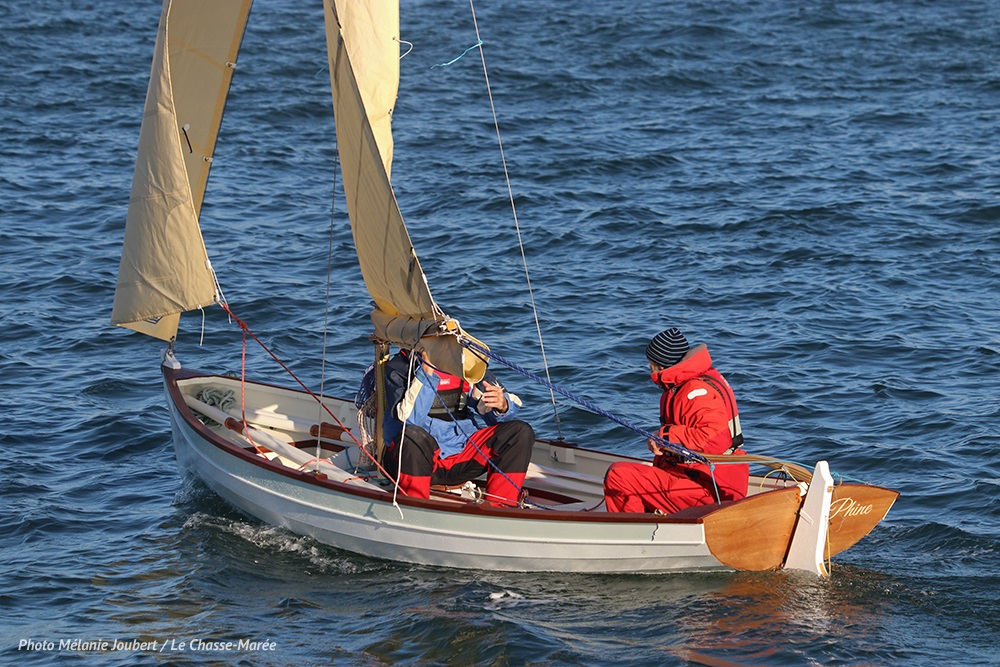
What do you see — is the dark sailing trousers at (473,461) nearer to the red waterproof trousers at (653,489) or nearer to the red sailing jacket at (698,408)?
the red waterproof trousers at (653,489)

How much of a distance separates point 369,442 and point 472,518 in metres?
1.31

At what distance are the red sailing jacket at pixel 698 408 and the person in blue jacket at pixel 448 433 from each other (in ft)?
3.86

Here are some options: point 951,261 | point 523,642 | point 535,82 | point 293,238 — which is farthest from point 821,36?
point 523,642

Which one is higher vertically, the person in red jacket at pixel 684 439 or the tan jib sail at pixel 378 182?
the tan jib sail at pixel 378 182

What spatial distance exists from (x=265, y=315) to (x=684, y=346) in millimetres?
6961

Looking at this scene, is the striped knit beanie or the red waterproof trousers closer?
the striped knit beanie

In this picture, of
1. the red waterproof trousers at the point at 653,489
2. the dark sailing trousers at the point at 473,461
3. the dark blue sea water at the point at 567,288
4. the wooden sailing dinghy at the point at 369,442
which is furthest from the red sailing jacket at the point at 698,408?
the dark sailing trousers at the point at 473,461

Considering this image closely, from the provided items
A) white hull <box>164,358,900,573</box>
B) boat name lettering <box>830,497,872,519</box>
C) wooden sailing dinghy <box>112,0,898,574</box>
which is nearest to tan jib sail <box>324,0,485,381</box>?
wooden sailing dinghy <box>112,0,898,574</box>

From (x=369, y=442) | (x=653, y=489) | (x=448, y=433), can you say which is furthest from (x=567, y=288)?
(x=653, y=489)

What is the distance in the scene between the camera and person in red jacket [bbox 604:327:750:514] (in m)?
8.14

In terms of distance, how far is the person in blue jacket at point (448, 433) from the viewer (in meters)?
8.77

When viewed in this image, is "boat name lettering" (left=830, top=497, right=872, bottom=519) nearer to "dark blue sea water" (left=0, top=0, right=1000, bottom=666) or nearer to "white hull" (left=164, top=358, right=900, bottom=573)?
"white hull" (left=164, top=358, right=900, bottom=573)

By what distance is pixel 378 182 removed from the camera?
27.4ft

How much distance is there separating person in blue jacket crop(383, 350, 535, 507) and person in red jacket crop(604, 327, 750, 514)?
81 centimetres
